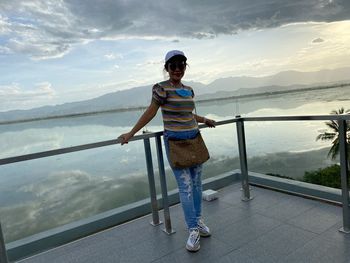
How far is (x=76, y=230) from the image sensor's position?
8.51 ft

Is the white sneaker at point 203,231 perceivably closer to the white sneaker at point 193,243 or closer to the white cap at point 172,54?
the white sneaker at point 193,243

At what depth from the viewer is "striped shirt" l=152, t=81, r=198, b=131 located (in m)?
2.04

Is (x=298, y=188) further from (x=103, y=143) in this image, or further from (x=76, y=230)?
(x=76, y=230)

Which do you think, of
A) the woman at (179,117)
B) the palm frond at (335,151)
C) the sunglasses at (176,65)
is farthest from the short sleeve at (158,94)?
the palm frond at (335,151)

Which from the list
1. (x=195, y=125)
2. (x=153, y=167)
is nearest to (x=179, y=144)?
(x=195, y=125)

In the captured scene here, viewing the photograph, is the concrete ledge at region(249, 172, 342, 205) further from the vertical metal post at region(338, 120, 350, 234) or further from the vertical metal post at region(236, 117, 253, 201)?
the vertical metal post at region(338, 120, 350, 234)

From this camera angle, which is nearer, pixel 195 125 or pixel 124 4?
pixel 195 125

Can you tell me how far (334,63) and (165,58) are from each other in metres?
12.9

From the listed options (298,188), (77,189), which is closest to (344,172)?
Answer: (298,188)

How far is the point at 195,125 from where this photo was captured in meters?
2.21

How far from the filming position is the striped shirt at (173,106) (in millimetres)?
2041

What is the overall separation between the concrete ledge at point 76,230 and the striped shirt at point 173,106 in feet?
3.77

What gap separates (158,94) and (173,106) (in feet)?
0.45

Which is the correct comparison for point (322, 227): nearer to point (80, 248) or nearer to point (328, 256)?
point (328, 256)
